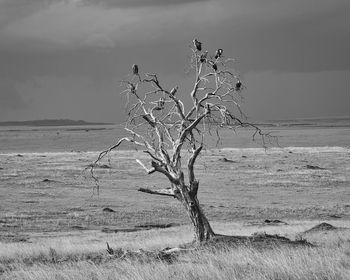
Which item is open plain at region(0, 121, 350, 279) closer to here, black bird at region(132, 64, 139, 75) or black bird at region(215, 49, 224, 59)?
black bird at region(132, 64, 139, 75)

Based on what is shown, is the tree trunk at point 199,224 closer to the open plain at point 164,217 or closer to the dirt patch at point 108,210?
A: the open plain at point 164,217

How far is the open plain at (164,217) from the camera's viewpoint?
37.4 feet

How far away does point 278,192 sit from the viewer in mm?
50000

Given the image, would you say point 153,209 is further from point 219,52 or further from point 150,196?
point 219,52

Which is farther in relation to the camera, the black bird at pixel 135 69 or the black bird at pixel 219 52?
the black bird at pixel 219 52

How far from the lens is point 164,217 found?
116 feet

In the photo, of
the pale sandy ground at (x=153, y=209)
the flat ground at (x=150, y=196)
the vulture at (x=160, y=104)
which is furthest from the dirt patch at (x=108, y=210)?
the vulture at (x=160, y=104)

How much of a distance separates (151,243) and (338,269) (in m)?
12.2

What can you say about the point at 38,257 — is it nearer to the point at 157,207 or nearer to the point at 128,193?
the point at 157,207

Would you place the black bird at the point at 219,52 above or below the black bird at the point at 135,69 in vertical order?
above

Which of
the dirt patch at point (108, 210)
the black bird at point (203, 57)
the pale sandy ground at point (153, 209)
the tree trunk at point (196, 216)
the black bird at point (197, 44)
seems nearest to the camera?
the pale sandy ground at point (153, 209)

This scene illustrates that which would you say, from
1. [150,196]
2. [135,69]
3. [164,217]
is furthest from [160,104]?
[150,196]

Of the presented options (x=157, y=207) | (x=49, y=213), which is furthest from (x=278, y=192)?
(x=49, y=213)

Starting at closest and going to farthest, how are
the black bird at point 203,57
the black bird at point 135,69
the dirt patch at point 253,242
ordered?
the dirt patch at point 253,242
the black bird at point 135,69
the black bird at point 203,57
